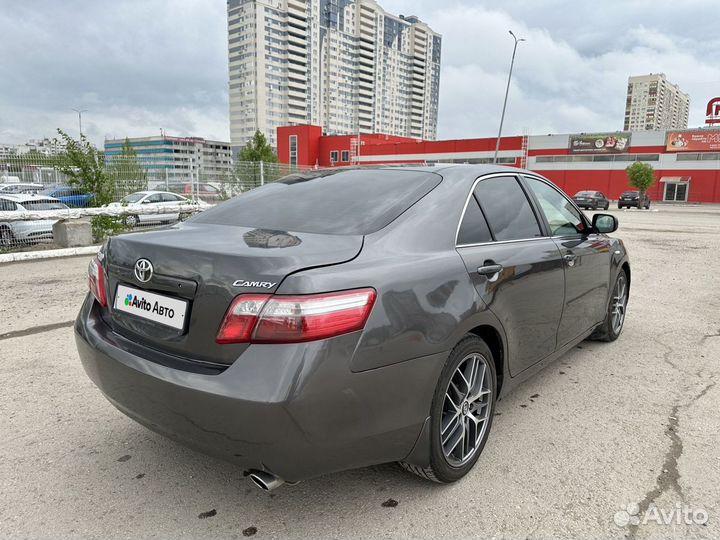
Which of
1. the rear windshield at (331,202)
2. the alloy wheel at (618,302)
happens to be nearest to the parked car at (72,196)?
the rear windshield at (331,202)

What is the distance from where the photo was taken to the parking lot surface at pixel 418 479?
2.13 m

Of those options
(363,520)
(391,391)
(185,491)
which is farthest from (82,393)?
(391,391)

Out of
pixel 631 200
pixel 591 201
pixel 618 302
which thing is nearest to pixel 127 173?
pixel 618 302

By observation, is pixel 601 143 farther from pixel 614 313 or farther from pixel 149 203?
pixel 614 313

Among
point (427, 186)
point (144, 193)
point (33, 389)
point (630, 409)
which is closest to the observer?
point (427, 186)

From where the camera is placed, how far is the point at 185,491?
237 centimetres

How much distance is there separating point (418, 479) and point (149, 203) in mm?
12141

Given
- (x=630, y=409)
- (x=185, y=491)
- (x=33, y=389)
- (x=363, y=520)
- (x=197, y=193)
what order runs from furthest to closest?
(x=197, y=193)
(x=33, y=389)
(x=630, y=409)
(x=185, y=491)
(x=363, y=520)

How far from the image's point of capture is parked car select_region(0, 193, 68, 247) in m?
9.55

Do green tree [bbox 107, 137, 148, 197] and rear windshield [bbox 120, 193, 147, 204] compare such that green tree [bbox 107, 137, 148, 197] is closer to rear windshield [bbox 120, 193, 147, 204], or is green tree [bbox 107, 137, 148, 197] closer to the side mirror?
rear windshield [bbox 120, 193, 147, 204]

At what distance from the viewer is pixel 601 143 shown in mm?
52781

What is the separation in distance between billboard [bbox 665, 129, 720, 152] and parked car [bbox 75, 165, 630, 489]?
56.4 m

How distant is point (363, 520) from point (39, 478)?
1.58m

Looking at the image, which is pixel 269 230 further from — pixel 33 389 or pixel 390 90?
pixel 390 90
